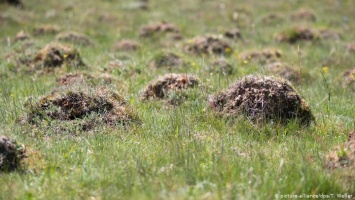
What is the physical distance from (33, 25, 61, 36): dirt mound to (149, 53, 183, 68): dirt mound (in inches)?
181

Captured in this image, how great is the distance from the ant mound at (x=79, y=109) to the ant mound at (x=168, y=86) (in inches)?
38.1

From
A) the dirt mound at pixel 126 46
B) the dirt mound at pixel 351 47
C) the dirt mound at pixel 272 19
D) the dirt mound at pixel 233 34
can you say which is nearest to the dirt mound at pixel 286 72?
the dirt mound at pixel 351 47

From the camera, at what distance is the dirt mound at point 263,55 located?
1028 centimetres

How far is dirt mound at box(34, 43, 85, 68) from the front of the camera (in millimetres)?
8758

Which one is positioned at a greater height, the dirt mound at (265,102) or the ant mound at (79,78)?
the dirt mound at (265,102)

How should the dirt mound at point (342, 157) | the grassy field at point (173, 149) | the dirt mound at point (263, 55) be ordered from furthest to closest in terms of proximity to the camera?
the dirt mound at point (263, 55), the dirt mound at point (342, 157), the grassy field at point (173, 149)

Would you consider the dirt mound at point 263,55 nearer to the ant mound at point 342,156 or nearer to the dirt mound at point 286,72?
the dirt mound at point 286,72

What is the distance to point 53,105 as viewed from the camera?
5.50 m

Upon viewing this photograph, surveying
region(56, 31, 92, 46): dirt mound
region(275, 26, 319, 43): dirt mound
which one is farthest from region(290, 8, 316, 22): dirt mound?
region(56, 31, 92, 46): dirt mound

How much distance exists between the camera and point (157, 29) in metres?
13.8

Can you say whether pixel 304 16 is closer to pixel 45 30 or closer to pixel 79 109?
pixel 45 30

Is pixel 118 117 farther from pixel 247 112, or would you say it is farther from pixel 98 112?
pixel 247 112

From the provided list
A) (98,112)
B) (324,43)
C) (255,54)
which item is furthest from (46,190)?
(324,43)

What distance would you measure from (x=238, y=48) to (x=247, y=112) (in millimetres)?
6279
